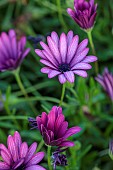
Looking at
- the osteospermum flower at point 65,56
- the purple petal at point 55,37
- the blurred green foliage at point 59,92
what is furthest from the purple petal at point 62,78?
the blurred green foliage at point 59,92

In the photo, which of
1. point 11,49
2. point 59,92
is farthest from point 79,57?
point 59,92

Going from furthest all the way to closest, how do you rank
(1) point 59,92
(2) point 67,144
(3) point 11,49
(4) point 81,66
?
(1) point 59,92 < (3) point 11,49 < (4) point 81,66 < (2) point 67,144

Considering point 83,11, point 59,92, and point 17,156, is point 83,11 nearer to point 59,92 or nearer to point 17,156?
point 17,156

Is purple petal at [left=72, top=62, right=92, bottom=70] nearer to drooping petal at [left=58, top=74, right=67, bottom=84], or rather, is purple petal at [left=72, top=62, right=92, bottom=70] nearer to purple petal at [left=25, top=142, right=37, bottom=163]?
drooping petal at [left=58, top=74, right=67, bottom=84]

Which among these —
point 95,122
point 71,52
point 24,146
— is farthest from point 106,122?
point 24,146

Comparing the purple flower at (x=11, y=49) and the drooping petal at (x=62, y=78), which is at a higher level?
the purple flower at (x=11, y=49)

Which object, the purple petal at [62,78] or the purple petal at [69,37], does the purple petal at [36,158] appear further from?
the purple petal at [69,37]
